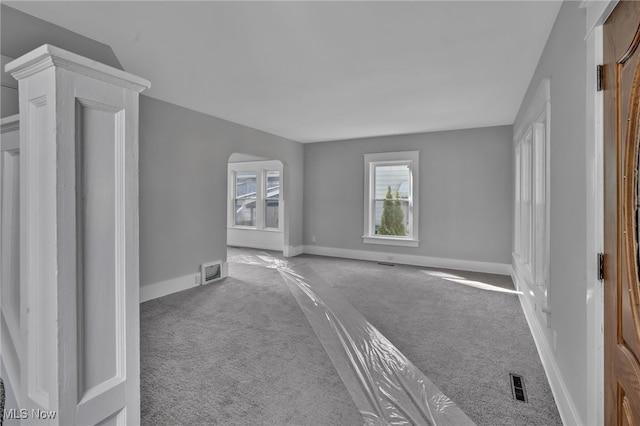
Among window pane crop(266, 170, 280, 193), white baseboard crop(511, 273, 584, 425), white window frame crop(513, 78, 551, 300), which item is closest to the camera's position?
white baseboard crop(511, 273, 584, 425)

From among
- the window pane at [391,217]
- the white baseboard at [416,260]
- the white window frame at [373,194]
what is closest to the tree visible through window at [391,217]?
the window pane at [391,217]

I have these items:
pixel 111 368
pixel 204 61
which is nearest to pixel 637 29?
pixel 111 368

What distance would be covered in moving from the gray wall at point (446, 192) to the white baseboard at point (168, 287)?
319cm

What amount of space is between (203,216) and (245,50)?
106 inches

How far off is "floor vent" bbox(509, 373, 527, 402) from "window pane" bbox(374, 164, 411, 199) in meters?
4.22

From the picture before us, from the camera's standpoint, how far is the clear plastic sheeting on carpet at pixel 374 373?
1.85 m

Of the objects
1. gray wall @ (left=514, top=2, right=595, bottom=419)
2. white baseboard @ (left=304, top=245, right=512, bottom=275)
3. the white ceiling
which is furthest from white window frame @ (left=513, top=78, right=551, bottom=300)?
white baseboard @ (left=304, top=245, right=512, bottom=275)

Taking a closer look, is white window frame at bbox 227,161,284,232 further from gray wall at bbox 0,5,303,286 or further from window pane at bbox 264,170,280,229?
gray wall at bbox 0,5,303,286

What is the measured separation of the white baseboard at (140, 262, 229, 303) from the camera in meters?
3.87

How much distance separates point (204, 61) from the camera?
293 cm

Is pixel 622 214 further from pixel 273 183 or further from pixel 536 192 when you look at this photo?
pixel 273 183

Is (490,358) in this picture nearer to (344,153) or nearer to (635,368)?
(635,368)

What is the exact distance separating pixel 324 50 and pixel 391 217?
4.22 m

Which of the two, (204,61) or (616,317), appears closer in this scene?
(616,317)
